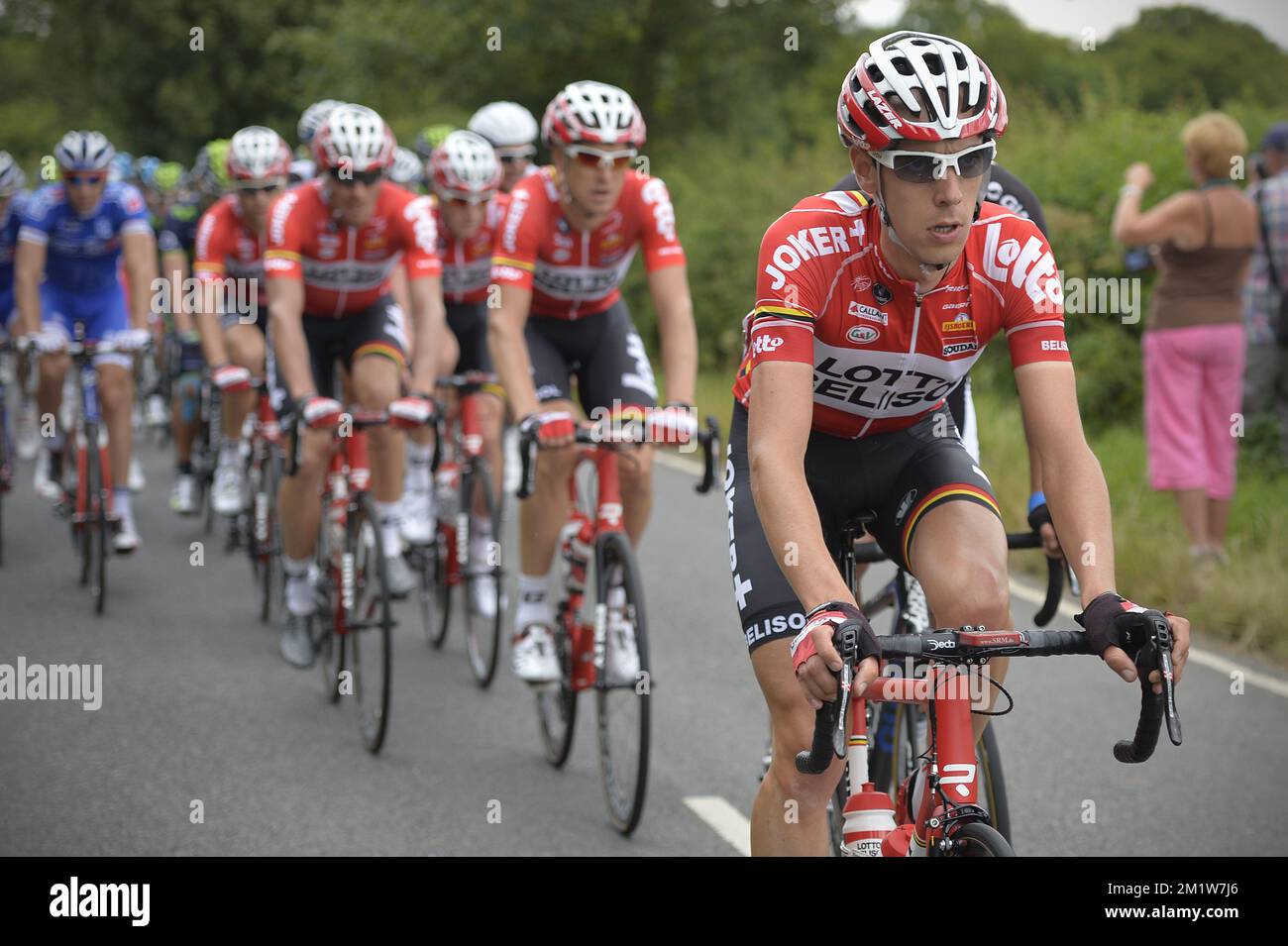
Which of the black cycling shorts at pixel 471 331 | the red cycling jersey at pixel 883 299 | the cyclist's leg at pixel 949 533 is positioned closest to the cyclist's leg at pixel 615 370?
the black cycling shorts at pixel 471 331

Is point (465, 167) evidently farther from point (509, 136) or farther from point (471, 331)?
point (509, 136)

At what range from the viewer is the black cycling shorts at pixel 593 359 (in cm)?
631

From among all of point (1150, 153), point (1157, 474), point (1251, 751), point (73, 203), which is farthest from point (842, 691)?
point (1150, 153)

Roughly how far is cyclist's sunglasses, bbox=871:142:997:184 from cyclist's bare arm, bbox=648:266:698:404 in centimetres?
255

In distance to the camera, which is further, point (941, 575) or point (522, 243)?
point (522, 243)

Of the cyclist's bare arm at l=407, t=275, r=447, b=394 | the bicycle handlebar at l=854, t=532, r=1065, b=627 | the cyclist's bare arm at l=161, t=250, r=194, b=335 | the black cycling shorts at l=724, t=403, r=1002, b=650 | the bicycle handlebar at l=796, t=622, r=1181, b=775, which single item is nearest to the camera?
the bicycle handlebar at l=796, t=622, r=1181, b=775

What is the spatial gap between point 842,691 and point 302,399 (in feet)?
13.2

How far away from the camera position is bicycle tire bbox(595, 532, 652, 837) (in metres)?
5.12

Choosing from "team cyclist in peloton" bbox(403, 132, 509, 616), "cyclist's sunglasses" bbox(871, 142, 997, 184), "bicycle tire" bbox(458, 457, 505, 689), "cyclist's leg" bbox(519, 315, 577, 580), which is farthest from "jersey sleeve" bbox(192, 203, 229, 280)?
"cyclist's sunglasses" bbox(871, 142, 997, 184)

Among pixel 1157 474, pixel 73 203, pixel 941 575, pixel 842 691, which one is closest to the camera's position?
pixel 842 691

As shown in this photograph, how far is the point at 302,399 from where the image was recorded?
615cm

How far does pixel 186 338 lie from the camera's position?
11.2m

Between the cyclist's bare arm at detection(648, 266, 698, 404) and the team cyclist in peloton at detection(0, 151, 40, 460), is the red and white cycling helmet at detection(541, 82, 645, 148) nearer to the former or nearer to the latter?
the cyclist's bare arm at detection(648, 266, 698, 404)
